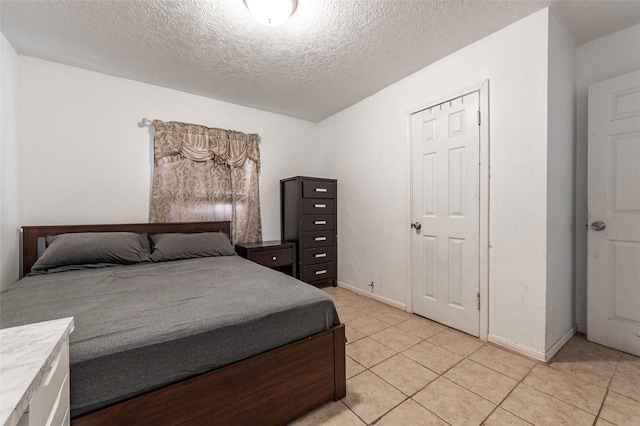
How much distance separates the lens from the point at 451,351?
203cm

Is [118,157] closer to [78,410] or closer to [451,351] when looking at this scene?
[78,410]

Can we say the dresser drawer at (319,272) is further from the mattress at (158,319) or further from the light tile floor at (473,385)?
the mattress at (158,319)

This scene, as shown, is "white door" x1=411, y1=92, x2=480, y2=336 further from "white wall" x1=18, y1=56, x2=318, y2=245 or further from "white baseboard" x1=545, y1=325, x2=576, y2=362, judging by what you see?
"white wall" x1=18, y1=56, x2=318, y2=245

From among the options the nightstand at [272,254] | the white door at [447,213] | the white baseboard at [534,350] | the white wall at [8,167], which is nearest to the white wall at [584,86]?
the white baseboard at [534,350]

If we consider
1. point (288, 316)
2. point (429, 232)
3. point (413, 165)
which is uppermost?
point (413, 165)

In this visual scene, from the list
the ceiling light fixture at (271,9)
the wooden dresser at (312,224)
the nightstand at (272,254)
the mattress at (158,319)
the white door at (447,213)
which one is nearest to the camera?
the mattress at (158,319)

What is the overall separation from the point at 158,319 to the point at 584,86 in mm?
3511

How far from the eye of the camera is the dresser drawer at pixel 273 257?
121 inches

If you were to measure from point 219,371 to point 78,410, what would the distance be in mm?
454

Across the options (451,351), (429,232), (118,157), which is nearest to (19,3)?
(118,157)

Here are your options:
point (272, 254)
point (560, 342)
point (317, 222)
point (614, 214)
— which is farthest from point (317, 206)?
point (614, 214)

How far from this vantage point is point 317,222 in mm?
3549

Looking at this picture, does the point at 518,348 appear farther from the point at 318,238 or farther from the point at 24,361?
the point at 24,361

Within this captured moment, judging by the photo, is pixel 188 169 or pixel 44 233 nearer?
pixel 44 233
